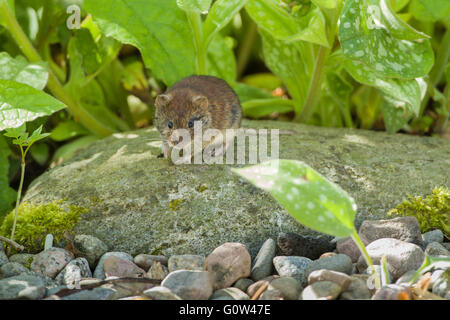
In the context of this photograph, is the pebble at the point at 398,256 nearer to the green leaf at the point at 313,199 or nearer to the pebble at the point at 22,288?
the green leaf at the point at 313,199

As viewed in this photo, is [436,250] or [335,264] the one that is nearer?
[335,264]

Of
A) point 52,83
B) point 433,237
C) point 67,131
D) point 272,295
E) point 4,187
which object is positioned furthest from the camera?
point 67,131

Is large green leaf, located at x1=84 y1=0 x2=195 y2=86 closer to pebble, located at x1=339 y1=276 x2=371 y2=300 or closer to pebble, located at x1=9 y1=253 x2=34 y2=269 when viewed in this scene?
pebble, located at x1=9 y1=253 x2=34 y2=269

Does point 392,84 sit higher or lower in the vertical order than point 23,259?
higher

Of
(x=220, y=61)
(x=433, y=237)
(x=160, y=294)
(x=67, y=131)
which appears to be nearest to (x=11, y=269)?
(x=160, y=294)

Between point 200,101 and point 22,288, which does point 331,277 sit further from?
point 200,101

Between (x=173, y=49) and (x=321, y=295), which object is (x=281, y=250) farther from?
(x=173, y=49)

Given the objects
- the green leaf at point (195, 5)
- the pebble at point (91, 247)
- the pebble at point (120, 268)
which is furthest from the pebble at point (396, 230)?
the green leaf at point (195, 5)
